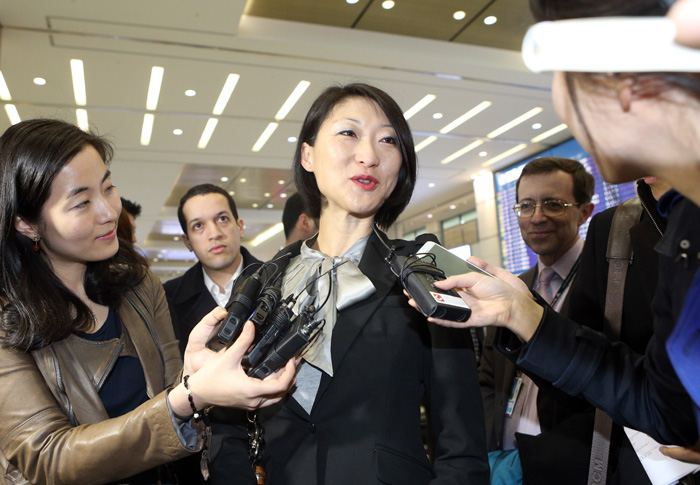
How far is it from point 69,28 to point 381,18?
3401mm

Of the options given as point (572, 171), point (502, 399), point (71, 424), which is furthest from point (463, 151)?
point (71, 424)

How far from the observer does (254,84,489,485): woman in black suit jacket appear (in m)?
1.30

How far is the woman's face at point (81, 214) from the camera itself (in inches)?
60.8

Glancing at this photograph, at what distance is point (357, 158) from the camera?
1576mm

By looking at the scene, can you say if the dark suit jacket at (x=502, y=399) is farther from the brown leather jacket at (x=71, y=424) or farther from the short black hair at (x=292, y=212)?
the short black hair at (x=292, y=212)

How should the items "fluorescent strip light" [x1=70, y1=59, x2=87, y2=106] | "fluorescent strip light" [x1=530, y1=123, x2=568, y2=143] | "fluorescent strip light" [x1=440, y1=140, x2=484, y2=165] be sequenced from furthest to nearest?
1. "fluorescent strip light" [x1=440, y1=140, x2=484, y2=165]
2. "fluorescent strip light" [x1=530, y1=123, x2=568, y2=143]
3. "fluorescent strip light" [x1=70, y1=59, x2=87, y2=106]

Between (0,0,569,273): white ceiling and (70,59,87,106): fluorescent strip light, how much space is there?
7 cm

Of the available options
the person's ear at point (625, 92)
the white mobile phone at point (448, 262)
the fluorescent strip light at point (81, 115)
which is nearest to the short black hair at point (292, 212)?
the white mobile phone at point (448, 262)

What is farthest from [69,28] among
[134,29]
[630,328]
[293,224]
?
[630,328]

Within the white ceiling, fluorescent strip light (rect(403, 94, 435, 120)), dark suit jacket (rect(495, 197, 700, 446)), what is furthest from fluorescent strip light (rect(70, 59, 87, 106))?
dark suit jacket (rect(495, 197, 700, 446))

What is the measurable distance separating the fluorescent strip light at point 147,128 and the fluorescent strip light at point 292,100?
1.82 meters

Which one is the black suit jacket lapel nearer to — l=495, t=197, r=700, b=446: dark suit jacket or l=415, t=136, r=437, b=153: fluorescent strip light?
l=495, t=197, r=700, b=446: dark suit jacket

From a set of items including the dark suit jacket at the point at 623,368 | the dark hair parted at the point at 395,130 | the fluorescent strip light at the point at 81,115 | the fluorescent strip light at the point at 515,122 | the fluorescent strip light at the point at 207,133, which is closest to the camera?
the dark suit jacket at the point at 623,368

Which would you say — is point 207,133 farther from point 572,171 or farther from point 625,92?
point 625,92
